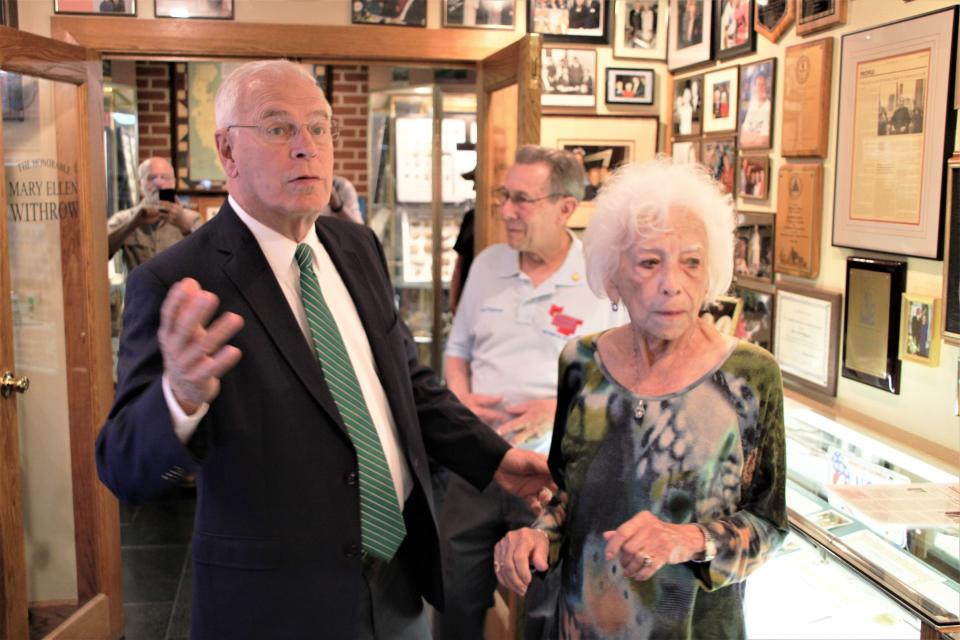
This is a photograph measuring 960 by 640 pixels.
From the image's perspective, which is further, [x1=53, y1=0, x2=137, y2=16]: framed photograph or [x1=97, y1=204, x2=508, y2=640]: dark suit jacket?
[x1=53, y1=0, x2=137, y2=16]: framed photograph

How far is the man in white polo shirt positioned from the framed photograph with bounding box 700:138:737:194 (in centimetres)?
101

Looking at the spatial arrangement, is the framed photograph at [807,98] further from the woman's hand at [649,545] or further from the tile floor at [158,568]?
the tile floor at [158,568]

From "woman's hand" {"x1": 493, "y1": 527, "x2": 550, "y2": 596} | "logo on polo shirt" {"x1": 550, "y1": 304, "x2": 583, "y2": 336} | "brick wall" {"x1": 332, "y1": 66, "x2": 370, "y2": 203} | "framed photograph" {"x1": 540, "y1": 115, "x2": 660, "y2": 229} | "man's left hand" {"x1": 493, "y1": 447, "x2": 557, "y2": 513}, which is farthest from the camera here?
"brick wall" {"x1": 332, "y1": 66, "x2": 370, "y2": 203}

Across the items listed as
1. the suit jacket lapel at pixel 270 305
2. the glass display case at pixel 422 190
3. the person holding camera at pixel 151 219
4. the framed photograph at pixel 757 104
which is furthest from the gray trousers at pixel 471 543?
the glass display case at pixel 422 190

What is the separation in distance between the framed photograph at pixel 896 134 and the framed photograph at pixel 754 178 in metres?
0.53

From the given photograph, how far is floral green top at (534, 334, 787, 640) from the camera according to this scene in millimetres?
1632

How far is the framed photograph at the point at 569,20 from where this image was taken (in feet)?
13.9

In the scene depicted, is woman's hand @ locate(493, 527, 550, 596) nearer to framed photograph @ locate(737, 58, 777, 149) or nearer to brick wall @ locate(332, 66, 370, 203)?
framed photograph @ locate(737, 58, 777, 149)

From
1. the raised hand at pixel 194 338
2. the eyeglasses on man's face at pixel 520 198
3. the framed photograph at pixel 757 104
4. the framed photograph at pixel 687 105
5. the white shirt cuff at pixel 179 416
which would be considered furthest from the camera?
the framed photograph at pixel 687 105

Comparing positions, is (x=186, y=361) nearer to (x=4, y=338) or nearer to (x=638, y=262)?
(x=638, y=262)

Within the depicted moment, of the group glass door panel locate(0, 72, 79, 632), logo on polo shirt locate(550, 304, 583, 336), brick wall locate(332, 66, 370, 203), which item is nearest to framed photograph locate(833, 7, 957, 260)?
logo on polo shirt locate(550, 304, 583, 336)

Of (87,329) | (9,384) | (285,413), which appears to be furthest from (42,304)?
(285,413)

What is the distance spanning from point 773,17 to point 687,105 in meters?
0.81

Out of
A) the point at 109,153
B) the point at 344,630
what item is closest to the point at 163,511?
the point at 109,153
